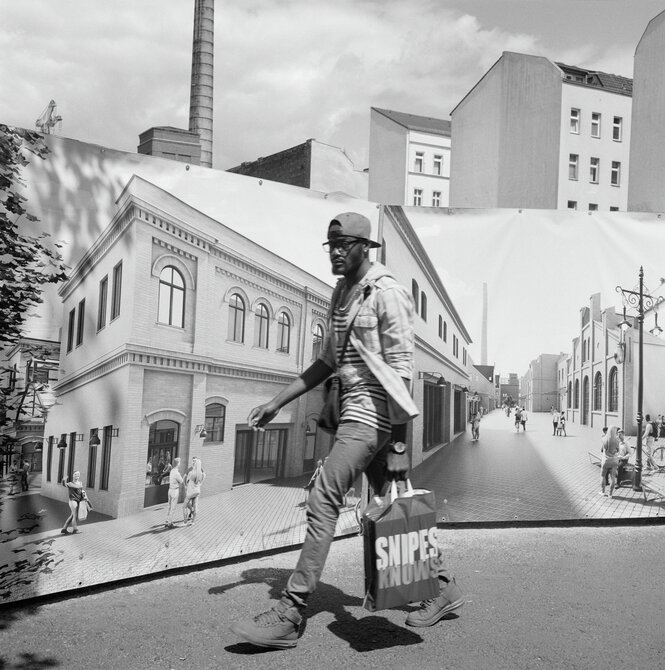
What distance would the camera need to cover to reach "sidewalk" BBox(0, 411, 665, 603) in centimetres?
383

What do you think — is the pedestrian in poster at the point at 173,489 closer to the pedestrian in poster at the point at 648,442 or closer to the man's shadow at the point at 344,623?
the man's shadow at the point at 344,623

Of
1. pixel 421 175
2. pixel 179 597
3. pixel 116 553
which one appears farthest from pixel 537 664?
pixel 421 175

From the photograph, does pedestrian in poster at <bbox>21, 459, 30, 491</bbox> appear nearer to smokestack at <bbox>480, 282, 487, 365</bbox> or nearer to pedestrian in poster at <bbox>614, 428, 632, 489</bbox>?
smokestack at <bbox>480, 282, 487, 365</bbox>

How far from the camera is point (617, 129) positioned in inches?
902

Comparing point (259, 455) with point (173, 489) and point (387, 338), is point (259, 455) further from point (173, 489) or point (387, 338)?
point (387, 338)

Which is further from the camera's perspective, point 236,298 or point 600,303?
point 600,303

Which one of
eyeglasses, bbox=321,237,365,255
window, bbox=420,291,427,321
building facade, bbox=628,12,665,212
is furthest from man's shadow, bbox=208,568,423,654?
building facade, bbox=628,12,665,212

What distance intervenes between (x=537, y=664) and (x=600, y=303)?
4040 millimetres

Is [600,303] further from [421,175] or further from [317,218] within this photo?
[421,175]

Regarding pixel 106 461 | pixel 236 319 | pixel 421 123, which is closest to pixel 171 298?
pixel 236 319

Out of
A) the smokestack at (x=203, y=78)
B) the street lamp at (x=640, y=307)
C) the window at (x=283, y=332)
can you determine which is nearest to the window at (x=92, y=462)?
the window at (x=283, y=332)

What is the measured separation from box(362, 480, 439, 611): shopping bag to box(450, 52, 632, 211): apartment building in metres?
6.93

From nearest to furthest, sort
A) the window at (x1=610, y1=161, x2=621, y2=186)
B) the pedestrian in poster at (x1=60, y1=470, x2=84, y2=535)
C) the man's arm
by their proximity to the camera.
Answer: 1. the man's arm
2. the pedestrian in poster at (x1=60, y1=470, x2=84, y2=535)
3. the window at (x1=610, y1=161, x2=621, y2=186)

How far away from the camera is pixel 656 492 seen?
563cm
